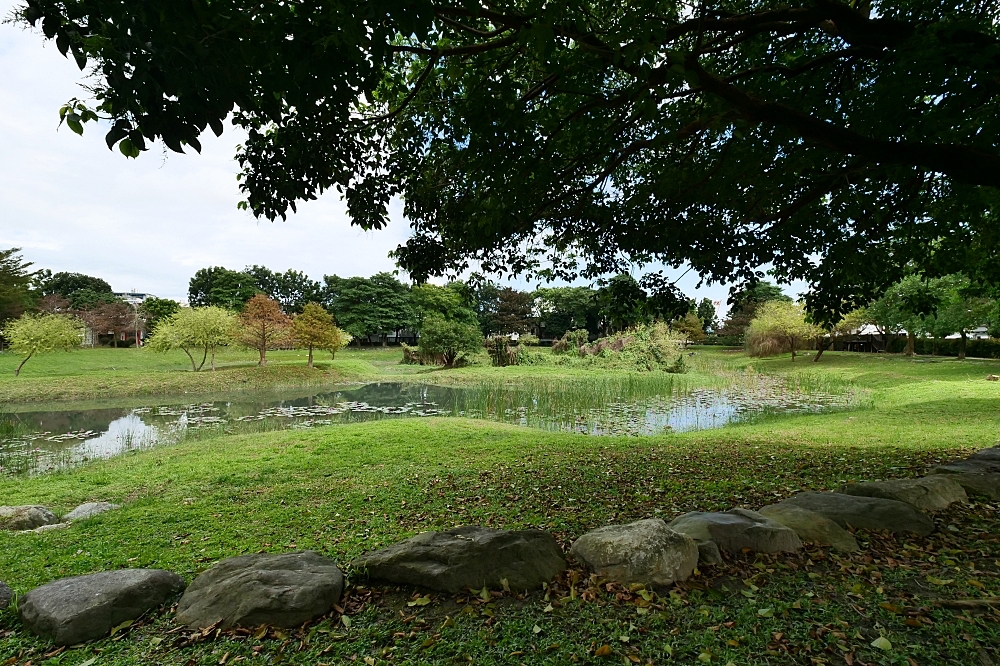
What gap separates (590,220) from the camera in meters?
6.22

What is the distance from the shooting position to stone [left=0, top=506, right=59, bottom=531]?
16.1 ft

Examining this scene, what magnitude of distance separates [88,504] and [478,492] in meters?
4.35

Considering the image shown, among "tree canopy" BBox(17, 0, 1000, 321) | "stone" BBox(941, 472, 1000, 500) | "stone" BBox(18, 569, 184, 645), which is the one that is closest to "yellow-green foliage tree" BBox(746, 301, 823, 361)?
"tree canopy" BBox(17, 0, 1000, 321)

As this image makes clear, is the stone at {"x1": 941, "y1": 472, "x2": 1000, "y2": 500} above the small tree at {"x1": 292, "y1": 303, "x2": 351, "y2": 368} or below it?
below

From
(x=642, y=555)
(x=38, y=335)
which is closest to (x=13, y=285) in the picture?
(x=38, y=335)

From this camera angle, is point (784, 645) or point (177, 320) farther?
point (177, 320)

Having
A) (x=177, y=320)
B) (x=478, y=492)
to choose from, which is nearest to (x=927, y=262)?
(x=478, y=492)

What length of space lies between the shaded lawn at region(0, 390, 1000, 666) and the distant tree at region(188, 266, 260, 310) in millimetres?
41839

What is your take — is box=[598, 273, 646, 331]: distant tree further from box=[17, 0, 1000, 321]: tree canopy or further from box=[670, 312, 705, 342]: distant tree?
box=[670, 312, 705, 342]: distant tree

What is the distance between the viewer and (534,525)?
420 centimetres

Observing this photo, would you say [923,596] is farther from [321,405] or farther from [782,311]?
[782,311]

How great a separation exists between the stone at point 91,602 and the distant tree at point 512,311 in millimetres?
44406

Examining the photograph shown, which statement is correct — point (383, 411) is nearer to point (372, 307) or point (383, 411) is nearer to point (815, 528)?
point (815, 528)

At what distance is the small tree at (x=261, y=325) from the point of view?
83.1ft
